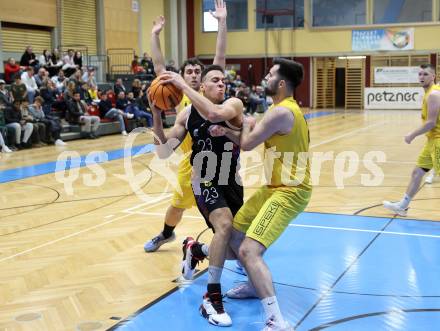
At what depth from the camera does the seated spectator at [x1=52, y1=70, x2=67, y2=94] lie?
55.9 ft

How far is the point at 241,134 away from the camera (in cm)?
400

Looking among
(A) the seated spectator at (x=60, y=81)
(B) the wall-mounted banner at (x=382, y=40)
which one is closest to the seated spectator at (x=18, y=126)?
(A) the seated spectator at (x=60, y=81)

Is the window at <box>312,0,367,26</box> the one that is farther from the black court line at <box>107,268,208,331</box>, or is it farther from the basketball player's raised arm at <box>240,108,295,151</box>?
the basketball player's raised arm at <box>240,108,295,151</box>

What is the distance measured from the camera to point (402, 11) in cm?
2830

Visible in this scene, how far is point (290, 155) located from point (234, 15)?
28970mm

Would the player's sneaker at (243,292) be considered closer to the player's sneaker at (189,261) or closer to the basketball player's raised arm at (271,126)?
the player's sneaker at (189,261)

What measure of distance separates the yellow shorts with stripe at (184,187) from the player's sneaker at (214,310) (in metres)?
1.23

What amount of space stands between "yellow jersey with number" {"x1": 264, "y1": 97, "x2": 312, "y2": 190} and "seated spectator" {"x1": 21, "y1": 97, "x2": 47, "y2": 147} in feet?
37.2

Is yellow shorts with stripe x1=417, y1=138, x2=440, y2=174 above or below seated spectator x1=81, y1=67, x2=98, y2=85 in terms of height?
below

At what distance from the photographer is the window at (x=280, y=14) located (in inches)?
1191

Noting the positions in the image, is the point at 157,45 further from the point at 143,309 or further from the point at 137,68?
the point at 137,68

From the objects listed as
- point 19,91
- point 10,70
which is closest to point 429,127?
point 19,91

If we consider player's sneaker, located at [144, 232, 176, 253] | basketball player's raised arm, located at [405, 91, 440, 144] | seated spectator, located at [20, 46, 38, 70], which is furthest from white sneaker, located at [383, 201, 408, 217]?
seated spectator, located at [20, 46, 38, 70]

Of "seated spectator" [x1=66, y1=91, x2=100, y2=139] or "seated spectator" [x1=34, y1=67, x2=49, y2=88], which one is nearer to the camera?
"seated spectator" [x1=66, y1=91, x2=100, y2=139]
